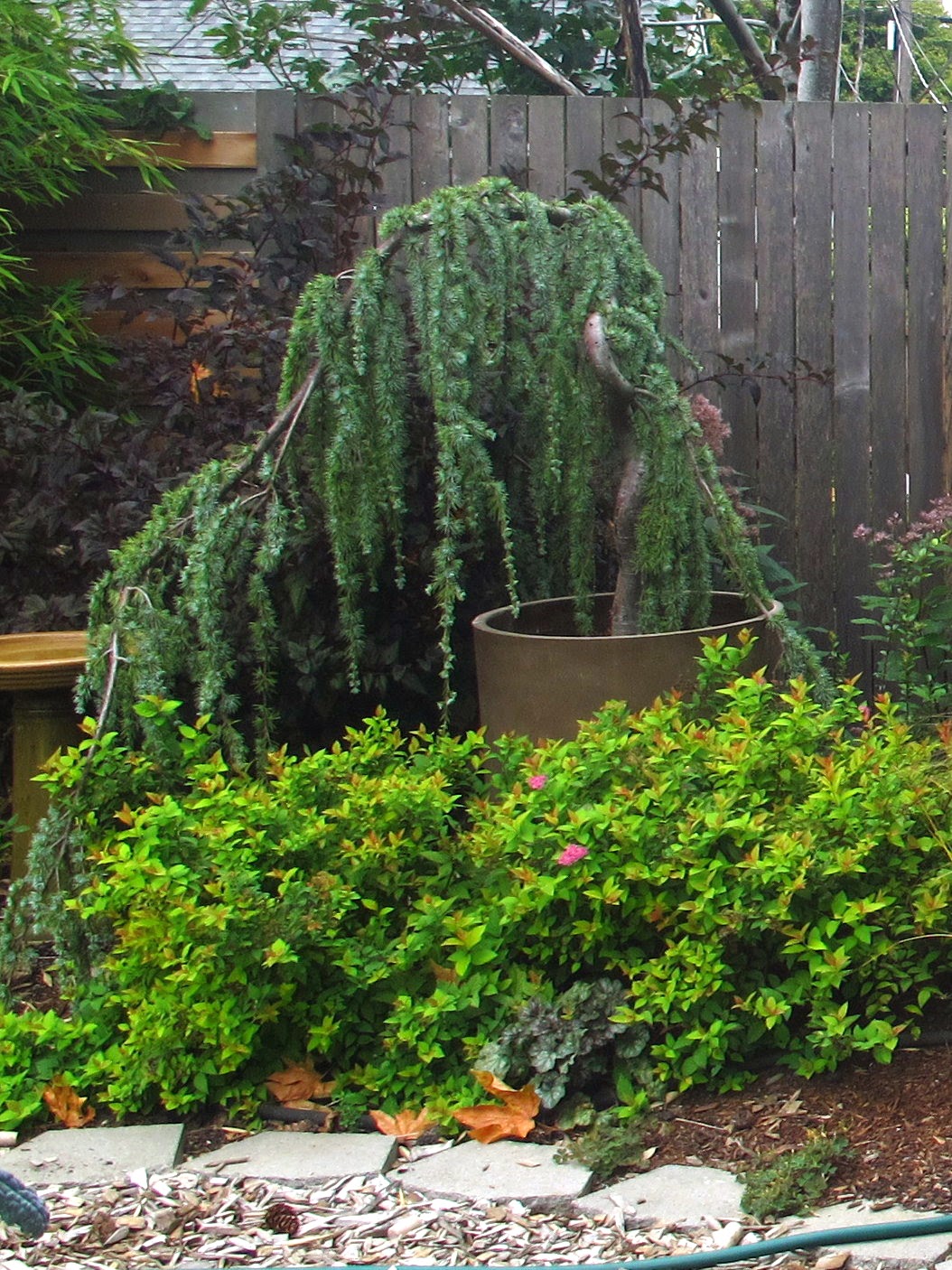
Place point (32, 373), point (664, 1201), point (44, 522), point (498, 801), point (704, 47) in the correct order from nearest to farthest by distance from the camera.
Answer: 1. point (664, 1201)
2. point (498, 801)
3. point (44, 522)
4. point (32, 373)
5. point (704, 47)

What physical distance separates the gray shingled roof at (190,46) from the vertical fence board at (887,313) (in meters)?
3.90

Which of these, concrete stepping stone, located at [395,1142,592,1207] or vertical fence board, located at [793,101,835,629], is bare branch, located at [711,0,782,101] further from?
concrete stepping stone, located at [395,1142,592,1207]

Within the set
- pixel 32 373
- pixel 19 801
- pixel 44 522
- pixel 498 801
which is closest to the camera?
pixel 498 801

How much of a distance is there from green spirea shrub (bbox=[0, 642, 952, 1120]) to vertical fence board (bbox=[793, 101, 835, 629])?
81.6 inches

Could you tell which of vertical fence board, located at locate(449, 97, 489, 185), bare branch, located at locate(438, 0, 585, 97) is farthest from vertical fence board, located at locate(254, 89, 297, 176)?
bare branch, located at locate(438, 0, 585, 97)

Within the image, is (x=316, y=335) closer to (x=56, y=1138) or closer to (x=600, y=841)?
(x=600, y=841)

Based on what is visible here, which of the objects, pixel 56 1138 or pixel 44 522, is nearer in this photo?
pixel 56 1138

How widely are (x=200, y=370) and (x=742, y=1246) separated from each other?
10.0 feet

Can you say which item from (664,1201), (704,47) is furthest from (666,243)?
(704,47)

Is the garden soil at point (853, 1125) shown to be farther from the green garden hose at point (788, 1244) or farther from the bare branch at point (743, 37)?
the bare branch at point (743, 37)

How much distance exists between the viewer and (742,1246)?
5.54 feet

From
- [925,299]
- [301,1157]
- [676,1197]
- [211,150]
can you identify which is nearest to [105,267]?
[211,150]

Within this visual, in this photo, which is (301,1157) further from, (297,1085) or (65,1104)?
(65,1104)

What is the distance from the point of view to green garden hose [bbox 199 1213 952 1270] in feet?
5.48
